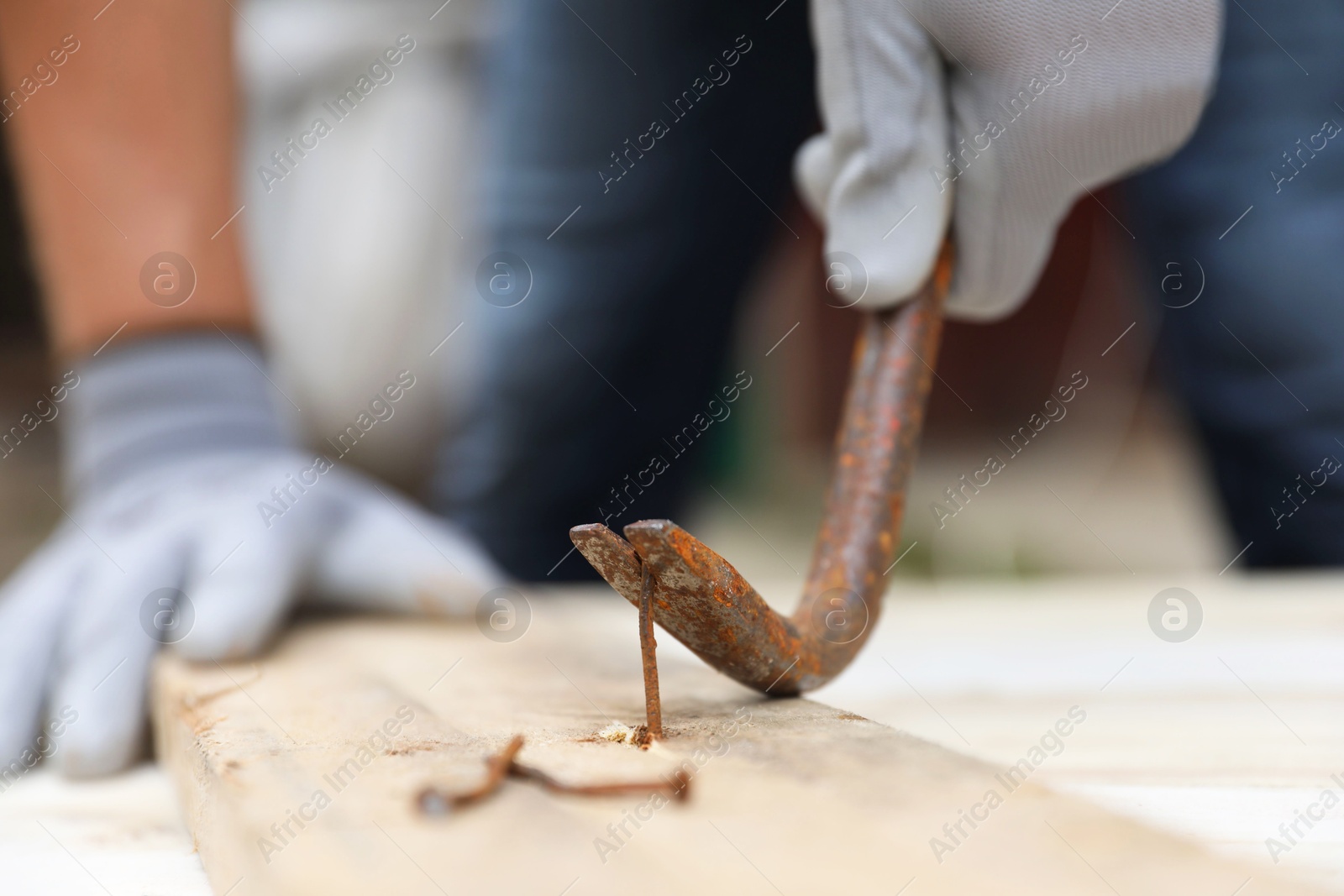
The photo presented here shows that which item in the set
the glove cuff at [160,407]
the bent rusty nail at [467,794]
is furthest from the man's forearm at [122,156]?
the bent rusty nail at [467,794]

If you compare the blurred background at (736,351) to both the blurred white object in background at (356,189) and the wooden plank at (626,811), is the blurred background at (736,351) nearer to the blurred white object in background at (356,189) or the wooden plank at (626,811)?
the blurred white object in background at (356,189)

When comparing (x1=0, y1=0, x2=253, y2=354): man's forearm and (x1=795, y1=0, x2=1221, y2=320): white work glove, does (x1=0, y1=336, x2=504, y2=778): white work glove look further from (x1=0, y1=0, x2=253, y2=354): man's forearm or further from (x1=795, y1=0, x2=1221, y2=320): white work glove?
(x1=795, y1=0, x2=1221, y2=320): white work glove

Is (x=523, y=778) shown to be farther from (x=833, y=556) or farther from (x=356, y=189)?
(x=356, y=189)

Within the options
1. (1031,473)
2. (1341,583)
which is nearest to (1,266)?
(1341,583)

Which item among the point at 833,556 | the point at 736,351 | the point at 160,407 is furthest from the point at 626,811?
the point at 736,351

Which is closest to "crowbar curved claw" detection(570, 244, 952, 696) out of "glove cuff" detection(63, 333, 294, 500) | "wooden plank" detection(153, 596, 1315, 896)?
"wooden plank" detection(153, 596, 1315, 896)

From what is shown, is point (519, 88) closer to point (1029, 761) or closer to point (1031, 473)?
point (1029, 761)
